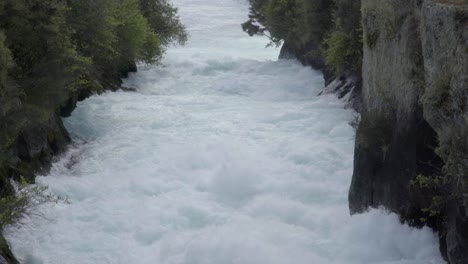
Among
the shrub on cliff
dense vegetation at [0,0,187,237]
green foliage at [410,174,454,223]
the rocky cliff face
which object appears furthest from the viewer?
the shrub on cliff

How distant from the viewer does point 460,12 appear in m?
9.55

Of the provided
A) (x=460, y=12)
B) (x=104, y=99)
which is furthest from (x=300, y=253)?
(x=104, y=99)

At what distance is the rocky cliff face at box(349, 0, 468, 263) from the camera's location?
31.3ft

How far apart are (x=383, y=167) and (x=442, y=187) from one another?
2948 millimetres

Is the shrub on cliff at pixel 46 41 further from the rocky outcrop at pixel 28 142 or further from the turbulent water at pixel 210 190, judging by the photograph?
the turbulent water at pixel 210 190

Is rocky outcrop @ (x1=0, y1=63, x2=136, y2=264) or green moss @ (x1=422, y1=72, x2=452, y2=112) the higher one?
green moss @ (x1=422, y1=72, x2=452, y2=112)

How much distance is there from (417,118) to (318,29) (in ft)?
73.1

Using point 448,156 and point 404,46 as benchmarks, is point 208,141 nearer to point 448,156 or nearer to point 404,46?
point 404,46

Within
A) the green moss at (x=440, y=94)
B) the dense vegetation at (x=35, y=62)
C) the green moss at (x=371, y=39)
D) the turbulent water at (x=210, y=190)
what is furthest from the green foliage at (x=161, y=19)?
the green moss at (x=440, y=94)

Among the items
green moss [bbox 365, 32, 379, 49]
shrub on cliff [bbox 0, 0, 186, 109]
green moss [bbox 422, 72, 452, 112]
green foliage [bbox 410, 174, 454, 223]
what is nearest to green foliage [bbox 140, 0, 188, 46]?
shrub on cliff [bbox 0, 0, 186, 109]

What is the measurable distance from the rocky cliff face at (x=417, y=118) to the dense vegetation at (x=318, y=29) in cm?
820

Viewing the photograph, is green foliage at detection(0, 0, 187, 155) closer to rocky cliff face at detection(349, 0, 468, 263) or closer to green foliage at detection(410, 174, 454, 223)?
rocky cliff face at detection(349, 0, 468, 263)

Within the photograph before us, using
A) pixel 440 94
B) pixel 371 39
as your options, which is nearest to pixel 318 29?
pixel 371 39

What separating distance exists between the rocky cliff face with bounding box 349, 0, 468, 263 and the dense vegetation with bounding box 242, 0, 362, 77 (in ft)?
26.9
